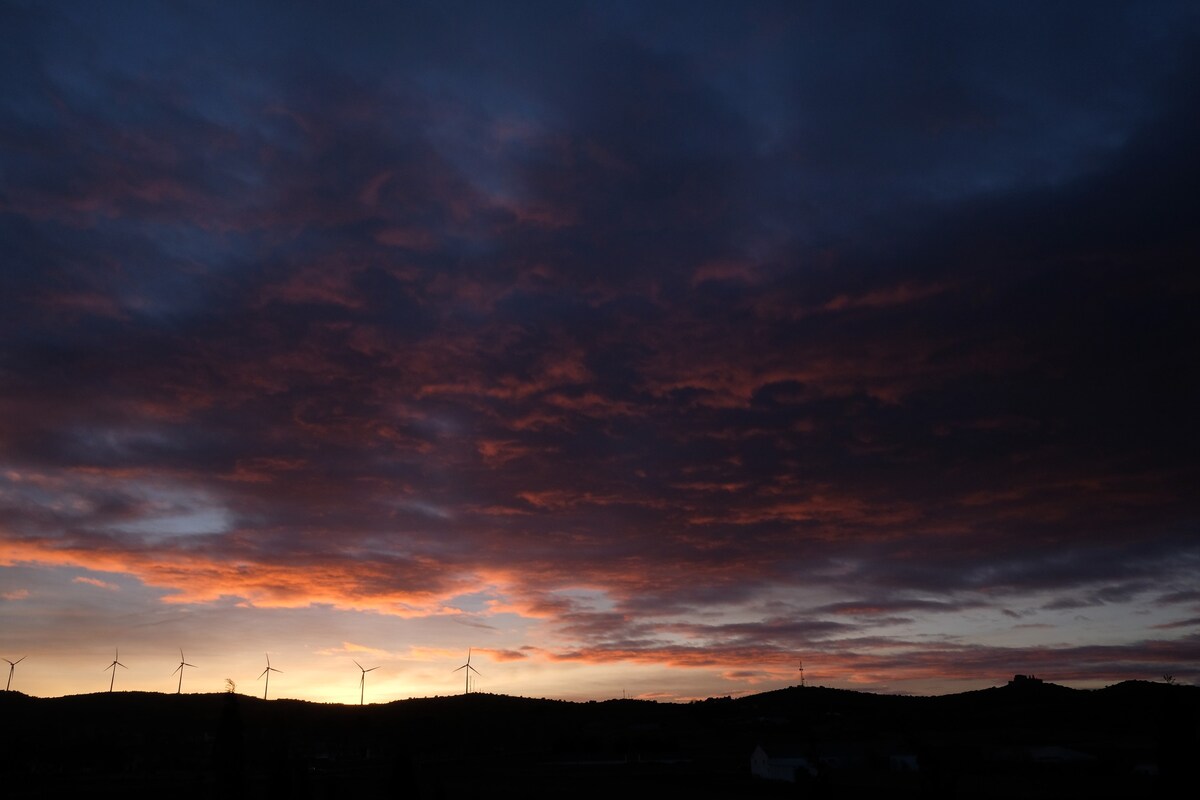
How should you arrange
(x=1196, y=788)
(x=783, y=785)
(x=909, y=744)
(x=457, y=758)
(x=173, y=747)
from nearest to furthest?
(x=1196, y=788) < (x=783, y=785) < (x=909, y=744) < (x=457, y=758) < (x=173, y=747)

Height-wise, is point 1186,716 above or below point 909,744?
above

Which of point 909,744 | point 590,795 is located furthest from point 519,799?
point 909,744

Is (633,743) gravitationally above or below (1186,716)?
below

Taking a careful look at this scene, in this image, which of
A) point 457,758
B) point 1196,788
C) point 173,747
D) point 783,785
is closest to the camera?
point 1196,788

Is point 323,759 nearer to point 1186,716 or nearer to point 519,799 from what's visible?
point 519,799

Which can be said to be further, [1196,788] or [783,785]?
[783,785]

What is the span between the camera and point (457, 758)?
164 m

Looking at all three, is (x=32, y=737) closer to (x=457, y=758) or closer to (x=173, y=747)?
(x=173, y=747)

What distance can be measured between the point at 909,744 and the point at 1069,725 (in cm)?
5769

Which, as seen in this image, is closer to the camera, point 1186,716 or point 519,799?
point 1186,716

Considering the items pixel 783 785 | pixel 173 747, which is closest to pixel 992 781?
pixel 783 785

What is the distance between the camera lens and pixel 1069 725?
550ft

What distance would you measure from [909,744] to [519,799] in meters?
69.0

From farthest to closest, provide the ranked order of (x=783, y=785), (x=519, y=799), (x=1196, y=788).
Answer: (x=783, y=785)
(x=519, y=799)
(x=1196, y=788)
